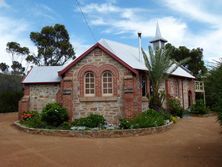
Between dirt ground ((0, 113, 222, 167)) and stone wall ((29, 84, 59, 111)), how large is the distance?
6.30 meters

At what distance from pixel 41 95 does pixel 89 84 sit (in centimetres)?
472

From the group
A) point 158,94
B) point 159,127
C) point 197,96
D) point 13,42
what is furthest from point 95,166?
point 13,42

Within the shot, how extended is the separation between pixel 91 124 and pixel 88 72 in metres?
3.83

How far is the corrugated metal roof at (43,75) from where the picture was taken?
20.6 metres

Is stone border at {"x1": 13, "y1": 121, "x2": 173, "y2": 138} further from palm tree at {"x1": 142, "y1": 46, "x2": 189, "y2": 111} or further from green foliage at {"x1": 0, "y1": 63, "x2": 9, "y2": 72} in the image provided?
green foliage at {"x1": 0, "y1": 63, "x2": 9, "y2": 72}

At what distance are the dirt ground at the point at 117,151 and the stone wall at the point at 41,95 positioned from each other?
6.30 metres

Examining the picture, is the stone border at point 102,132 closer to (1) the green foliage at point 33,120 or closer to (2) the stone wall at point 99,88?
(1) the green foliage at point 33,120

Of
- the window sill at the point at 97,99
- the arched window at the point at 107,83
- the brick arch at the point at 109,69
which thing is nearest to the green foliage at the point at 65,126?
the window sill at the point at 97,99

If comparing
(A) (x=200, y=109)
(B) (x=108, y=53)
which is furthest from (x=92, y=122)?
(A) (x=200, y=109)

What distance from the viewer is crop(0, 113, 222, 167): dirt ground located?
28.0 feet

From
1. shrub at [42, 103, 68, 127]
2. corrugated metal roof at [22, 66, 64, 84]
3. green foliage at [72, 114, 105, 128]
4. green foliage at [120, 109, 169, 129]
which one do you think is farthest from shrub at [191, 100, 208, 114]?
shrub at [42, 103, 68, 127]

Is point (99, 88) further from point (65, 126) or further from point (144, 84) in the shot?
point (144, 84)

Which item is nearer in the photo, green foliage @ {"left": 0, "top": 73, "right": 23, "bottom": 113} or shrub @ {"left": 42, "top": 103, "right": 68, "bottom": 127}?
shrub @ {"left": 42, "top": 103, "right": 68, "bottom": 127}

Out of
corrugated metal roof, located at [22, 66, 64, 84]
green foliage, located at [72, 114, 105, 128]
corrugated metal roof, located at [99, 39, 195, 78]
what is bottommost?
green foliage, located at [72, 114, 105, 128]
